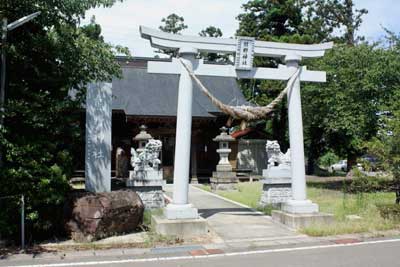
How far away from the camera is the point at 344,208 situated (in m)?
11.3

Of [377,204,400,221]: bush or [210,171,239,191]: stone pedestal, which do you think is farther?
[210,171,239,191]: stone pedestal

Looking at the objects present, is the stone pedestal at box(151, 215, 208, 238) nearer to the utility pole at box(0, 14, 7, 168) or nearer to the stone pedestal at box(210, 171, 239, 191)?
the utility pole at box(0, 14, 7, 168)

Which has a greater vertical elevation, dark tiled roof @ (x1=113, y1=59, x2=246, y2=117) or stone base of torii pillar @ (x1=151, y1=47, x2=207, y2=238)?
dark tiled roof @ (x1=113, y1=59, x2=246, y2=117)

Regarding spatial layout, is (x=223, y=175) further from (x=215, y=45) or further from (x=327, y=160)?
(x=327, y=160)

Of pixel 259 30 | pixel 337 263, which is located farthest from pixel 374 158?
pixel 259 30

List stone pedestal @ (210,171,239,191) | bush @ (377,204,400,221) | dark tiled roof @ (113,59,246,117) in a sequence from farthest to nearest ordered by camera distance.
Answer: dark tiled roof @ (113,59,246,117) → stone pedestal @ (210,171,239,191) → bush @ (377,204,400,221)

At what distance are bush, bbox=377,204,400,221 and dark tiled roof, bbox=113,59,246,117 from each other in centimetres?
945

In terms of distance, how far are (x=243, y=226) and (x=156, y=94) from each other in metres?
13.7

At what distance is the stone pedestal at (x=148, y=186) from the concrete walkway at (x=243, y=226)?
55.0 inches

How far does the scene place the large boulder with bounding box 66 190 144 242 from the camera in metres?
7.70

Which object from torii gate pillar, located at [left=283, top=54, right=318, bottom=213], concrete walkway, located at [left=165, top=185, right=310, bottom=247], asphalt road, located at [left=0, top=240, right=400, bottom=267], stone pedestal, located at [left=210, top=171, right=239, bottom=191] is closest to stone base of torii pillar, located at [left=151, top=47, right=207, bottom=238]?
concrete walkway, located at [left=165, top=185, right=310, bottom=247]

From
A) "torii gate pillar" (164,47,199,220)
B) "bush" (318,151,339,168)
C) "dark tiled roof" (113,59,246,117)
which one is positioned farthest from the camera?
"bush" (318,151,339,168)

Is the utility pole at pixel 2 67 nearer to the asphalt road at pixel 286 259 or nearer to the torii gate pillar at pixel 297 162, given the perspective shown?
the asphalt road at pixel 286 259

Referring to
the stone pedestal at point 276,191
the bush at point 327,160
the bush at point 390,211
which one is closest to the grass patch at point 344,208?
the bush at point 390,211
